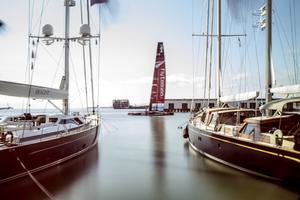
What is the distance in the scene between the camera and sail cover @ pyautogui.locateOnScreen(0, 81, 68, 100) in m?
11.0

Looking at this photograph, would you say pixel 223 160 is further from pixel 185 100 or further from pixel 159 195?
pixel 185 100

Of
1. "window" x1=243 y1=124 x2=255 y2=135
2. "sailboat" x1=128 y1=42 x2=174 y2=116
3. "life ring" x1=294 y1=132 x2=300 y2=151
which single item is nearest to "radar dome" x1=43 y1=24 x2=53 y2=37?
"window" x1=243 y1=124 x2=255 y2=135

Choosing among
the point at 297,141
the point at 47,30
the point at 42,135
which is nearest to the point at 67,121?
the point at 42,135

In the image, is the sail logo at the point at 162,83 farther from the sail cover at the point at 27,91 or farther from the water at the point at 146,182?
the sail cover at the point at 27,91

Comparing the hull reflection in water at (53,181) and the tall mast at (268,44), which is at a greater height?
the tall mast at (268,44)

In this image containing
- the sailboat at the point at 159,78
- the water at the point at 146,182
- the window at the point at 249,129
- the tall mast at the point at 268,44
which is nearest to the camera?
the water at the point at 146,182

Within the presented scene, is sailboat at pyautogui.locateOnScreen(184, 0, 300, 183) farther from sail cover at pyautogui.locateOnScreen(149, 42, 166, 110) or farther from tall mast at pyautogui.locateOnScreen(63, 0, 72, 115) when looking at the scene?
sail cover at pyautogui.locateOnScreen(149, 42, 166, 110)

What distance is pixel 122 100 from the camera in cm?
14862

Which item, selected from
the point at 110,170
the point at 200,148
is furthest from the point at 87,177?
the point at 200,148

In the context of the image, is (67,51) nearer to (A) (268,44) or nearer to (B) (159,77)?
(A) (268,44)

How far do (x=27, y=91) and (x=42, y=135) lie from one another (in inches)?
80.2

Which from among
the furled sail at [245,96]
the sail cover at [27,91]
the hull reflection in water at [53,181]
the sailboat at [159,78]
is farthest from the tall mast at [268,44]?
the sailboat at [159,78]

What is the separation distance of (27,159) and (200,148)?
10.1 metres

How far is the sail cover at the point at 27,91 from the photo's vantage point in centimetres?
1097
